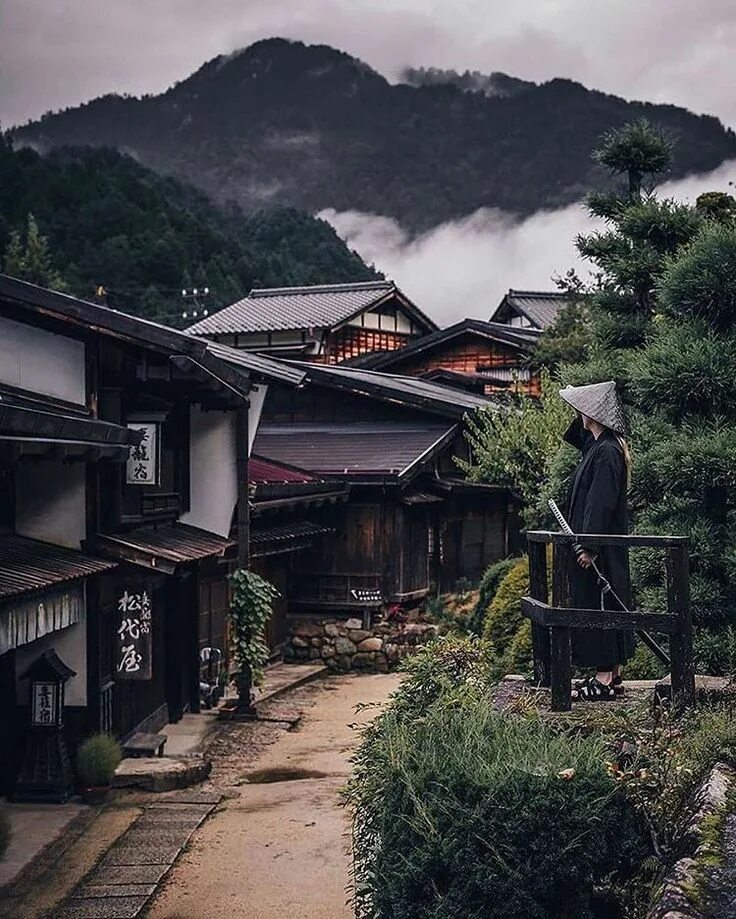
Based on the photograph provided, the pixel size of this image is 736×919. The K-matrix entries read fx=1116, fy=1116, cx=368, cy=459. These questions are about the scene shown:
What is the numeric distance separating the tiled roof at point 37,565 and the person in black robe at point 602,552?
462 centimetres

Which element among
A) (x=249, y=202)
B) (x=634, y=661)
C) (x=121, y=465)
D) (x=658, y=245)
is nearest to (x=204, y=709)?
(x=121, y=465)

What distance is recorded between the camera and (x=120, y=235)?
54.5 m

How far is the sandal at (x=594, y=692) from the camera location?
297 inches

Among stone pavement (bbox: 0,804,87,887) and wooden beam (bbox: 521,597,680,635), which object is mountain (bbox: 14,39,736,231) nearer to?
stone pavement (bbox: 0,804,87,887)

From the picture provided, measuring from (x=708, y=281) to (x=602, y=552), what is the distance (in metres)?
3.55

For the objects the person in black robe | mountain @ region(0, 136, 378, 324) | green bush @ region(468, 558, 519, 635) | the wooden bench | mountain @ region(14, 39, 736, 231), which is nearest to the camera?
the person in black robe

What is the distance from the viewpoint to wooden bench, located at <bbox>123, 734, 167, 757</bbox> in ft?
42.7

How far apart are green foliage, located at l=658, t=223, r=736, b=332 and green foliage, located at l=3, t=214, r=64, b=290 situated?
37.0m

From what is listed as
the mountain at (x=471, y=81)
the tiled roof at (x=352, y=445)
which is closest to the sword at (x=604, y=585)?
the tiled roof at (x=352, y=445)

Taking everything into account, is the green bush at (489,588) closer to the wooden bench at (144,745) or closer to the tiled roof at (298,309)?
the wooden bench at (144,745)

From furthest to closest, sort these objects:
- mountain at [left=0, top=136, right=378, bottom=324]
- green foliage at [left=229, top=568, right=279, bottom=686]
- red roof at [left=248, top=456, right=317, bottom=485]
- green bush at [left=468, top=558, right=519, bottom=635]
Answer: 1. mountain at [left=0, top=136, right=378, bottom=324]
2. red roof at [left=248, top=456, right=317, bottom=485]
3. green bush at [left=468, top=558, right=519, bottom=635]
4. green foliage at [left=229, top=568, right=279, bottom=686]

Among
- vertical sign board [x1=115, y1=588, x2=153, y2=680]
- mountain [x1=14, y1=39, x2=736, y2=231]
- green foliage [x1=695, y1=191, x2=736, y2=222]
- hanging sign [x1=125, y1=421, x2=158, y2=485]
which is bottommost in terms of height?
vertical sign board [x1=115, y1=588, x2=153, y2=680]

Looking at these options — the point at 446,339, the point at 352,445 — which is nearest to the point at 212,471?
the point at 352,445

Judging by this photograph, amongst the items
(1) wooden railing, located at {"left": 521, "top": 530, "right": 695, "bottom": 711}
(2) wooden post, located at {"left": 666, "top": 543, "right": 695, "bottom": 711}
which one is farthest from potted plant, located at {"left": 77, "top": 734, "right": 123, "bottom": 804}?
(2) wooden post, located at {"left": 666, "top": 543, "right": 695, "bottom": 711}
